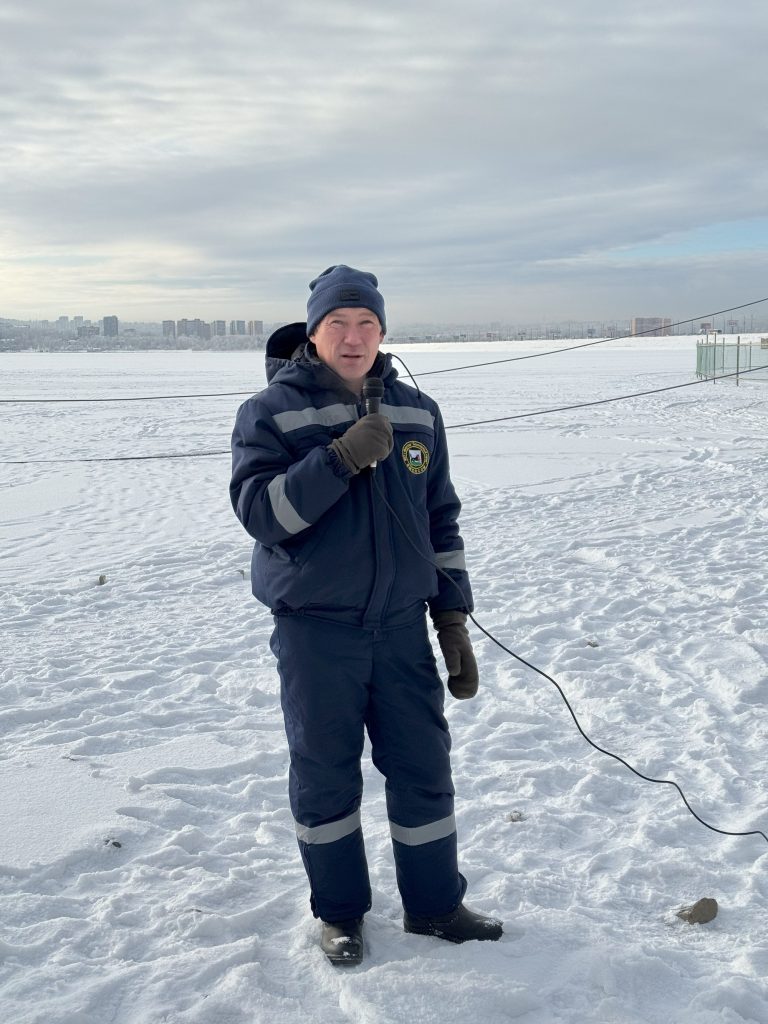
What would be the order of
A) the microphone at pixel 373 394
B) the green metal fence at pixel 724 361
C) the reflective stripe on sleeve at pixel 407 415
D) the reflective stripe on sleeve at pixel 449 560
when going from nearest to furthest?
the microphone at pixel 373 394, the reflective stripe on sleeve at pixel 407 415, the reflective stripe on sleeve at pixel 449 560, the green metal fence at pixel 724 361

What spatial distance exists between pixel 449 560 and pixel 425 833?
0.78 metres

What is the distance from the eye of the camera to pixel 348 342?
2.57 meters

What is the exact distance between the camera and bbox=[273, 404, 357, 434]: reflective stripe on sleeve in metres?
2.52

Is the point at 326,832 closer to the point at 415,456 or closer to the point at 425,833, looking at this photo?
the point at 425,833

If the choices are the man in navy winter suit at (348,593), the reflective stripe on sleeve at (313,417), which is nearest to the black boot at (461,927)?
the man in navy winter suit at (348,593)

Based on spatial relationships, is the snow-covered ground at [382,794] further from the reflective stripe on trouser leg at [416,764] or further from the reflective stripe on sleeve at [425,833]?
the reflective stripe on sleeve at [425,833]

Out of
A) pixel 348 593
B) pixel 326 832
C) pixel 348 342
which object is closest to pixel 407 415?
pixel 348 342

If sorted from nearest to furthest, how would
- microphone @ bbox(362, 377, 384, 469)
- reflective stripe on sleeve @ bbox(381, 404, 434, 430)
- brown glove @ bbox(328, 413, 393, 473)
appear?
brown glove @ bbox(328, 413, 393, 473), microphone @ bbox(362, 377, 384, 469), reflective stripe on sleeve @ bbox(381, 404, 434, 430)

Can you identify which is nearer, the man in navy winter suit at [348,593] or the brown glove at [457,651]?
the man in navy winter suit at [348,593]

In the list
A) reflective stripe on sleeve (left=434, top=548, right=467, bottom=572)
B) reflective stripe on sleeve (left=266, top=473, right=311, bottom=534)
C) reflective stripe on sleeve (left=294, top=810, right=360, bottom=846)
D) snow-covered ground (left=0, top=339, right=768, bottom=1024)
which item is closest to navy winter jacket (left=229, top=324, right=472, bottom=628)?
reflective stripe on sleeve (left=266, top=473, right=311, bottom=534)

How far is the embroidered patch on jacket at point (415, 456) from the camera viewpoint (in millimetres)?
2643

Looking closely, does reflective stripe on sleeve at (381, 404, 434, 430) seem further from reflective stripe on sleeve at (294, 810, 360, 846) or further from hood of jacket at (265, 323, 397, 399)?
reflective stripe on sleeve at (294, 810, 360, 846)

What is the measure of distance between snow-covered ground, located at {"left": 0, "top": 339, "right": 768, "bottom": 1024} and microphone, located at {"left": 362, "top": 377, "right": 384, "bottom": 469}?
4.57ft

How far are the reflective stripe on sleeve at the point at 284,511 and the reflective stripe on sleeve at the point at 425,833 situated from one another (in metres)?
0.93
